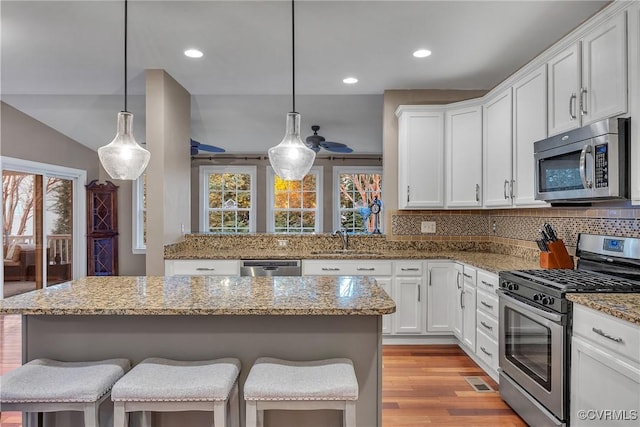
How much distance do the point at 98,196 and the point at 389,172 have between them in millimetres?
4370

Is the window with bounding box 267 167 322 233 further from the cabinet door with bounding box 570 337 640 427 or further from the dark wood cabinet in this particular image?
the cabinet door with bounding box 570 337 640 427

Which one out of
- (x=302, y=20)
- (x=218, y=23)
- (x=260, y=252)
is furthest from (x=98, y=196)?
(x=302, y=20)

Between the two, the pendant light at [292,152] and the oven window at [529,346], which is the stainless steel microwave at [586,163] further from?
the pendant light at [292,152]

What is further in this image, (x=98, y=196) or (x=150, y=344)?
(x=98, y=196)

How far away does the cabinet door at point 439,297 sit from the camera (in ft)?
12.0

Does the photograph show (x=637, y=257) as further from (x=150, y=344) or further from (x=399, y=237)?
(x=150, y=344)

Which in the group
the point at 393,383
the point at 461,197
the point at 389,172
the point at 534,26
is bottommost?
the point at 393,383

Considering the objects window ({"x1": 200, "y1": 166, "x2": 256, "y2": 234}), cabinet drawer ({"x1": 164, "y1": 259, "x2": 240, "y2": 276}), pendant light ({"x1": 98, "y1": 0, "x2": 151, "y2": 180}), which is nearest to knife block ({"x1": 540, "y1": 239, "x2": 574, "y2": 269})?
cabinet drawer ({"x1": 164, "y1": 259, "x2": 240, "y2": 276})

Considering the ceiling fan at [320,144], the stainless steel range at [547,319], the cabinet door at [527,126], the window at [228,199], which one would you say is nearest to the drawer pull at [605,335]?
the stainless steel range at [547,319]

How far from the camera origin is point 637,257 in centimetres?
220

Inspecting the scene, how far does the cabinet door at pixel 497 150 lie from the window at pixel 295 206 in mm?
3546

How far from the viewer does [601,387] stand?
1.73 m

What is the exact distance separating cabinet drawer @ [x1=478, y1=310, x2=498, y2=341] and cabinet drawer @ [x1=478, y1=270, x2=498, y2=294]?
0.65 ft

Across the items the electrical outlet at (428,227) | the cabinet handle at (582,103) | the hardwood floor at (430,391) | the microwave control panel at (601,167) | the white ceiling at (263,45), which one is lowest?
the hardwood floor at (430,391)
